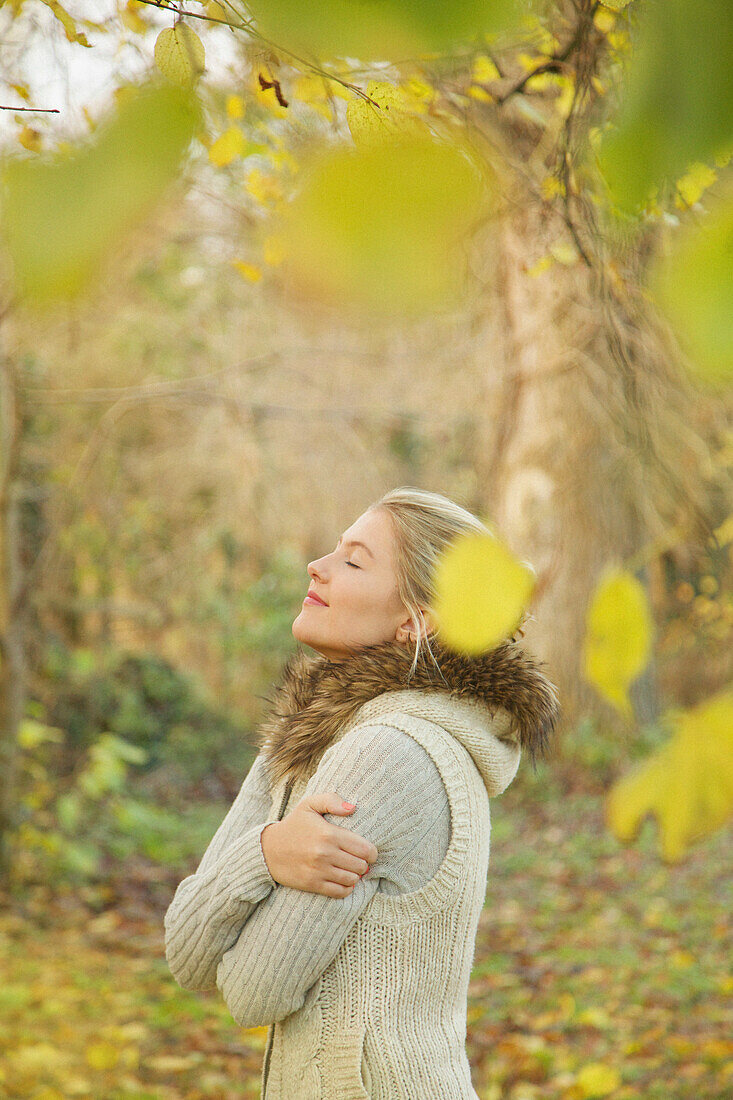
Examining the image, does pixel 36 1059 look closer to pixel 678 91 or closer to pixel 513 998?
pixel 513 998

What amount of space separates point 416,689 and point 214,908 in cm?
45

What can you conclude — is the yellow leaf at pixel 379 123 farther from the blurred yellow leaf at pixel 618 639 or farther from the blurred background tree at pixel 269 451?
the blurred background tree at pixel 269 451

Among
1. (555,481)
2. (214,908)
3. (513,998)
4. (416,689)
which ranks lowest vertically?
(513,998)

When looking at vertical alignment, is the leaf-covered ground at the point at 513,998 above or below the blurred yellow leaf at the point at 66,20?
below

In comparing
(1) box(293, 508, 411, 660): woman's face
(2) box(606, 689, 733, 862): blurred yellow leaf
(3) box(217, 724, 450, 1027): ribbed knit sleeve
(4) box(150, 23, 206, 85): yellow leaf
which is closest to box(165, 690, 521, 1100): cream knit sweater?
(3) box(217, 724, 450, 1027): ribbed knit sleeve

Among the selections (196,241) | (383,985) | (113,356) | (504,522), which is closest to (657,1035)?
(383,985)

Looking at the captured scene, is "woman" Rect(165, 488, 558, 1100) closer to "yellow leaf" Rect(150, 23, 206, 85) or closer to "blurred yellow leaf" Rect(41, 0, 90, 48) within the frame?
"blurred yellow leaf" Rect(41, 0, 90, 48)

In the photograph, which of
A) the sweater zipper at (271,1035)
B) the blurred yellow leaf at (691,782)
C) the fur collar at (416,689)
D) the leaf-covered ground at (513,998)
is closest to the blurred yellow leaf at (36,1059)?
the leaf-covered ground at (513,998)

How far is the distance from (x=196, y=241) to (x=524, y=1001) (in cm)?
515

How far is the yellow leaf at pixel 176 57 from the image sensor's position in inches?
14.4

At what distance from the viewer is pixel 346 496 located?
22.9 ft

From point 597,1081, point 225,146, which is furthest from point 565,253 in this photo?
point 597,1081

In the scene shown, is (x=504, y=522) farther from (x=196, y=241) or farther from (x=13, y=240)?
(x=13, y=240)

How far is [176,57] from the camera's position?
0.39m
